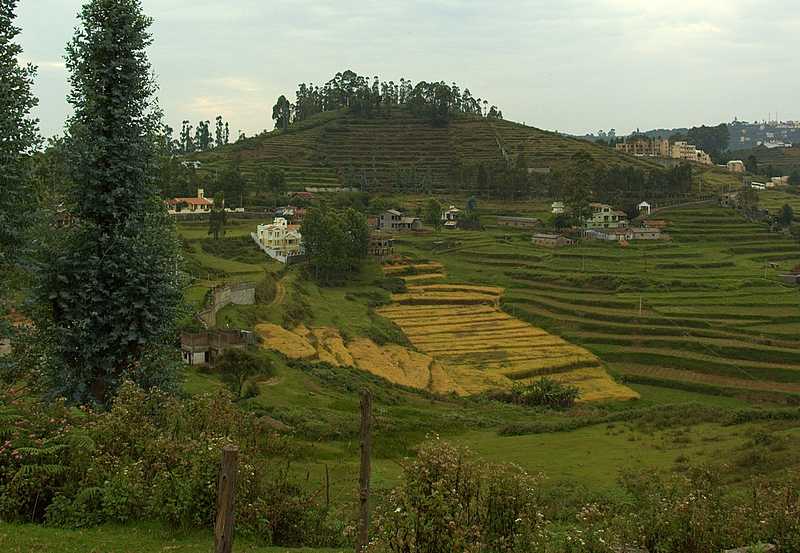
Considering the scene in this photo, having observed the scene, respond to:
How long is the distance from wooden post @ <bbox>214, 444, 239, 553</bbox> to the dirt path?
3244cm

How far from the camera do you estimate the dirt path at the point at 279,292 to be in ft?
128

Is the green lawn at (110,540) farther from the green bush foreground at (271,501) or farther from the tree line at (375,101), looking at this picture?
the tree line at (375,101)

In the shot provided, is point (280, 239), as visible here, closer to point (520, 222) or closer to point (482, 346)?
point (482, 346)

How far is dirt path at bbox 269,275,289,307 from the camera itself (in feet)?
128

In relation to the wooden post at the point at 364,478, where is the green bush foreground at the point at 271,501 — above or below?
below

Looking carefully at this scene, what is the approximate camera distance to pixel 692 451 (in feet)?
67.9

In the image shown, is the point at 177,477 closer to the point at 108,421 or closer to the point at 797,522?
the point at 108,421

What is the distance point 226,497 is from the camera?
6043 millimetres

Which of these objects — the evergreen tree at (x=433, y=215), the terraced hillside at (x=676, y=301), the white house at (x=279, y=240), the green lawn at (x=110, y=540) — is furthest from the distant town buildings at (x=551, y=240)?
the green lawn at (x=110, y=540)

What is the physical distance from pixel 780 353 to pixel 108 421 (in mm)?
35454

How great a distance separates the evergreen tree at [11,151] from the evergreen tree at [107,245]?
1.97 feet

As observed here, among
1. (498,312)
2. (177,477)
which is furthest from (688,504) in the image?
(498,312)

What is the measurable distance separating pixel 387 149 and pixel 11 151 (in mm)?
93591

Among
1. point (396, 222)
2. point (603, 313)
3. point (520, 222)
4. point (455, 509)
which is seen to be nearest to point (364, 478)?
point (455, 509)
